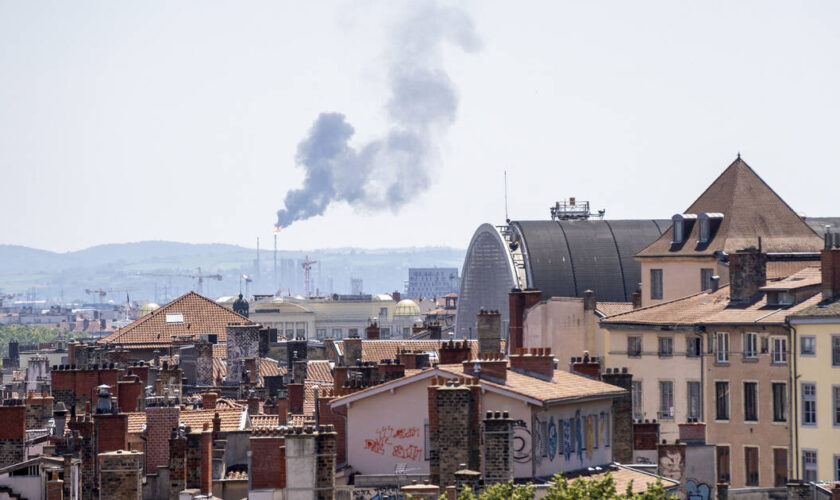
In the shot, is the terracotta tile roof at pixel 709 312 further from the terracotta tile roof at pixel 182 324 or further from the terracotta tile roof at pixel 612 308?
the terracotta tile roof at pixel 182 324

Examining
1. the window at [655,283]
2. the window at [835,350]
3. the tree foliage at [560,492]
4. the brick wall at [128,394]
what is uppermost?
the window at [655,283]

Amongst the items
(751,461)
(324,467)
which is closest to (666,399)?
(751,461)

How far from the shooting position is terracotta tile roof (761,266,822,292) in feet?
251

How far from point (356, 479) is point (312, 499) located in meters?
4.96

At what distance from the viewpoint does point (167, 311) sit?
5192 inches

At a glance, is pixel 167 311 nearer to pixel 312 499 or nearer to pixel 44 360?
pixel 44 360

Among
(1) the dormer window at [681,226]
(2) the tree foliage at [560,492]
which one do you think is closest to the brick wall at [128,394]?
(2) the tree foliage at [560,492]

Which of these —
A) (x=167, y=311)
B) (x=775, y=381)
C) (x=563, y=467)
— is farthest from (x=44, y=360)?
(x=563, y=467)

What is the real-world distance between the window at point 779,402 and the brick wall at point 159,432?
98.2 ft

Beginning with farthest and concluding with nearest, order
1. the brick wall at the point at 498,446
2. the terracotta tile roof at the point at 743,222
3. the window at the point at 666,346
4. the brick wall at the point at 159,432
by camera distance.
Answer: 1. the terracotta tile roof at the point at 743,222
2. the window at the point at 666,346
3. the brick wall at the point at 159,432
4. the brick wall at the point at 498,446

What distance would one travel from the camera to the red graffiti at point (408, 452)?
150ft

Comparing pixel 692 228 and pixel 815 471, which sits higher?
pixel 692 228

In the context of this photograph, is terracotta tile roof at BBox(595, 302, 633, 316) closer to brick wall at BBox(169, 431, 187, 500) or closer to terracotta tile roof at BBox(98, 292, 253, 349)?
terracotta tile roof at BBox(98, 292, 253, 349)

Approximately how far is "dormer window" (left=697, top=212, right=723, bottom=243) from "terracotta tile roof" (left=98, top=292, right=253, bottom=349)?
34657 millimetres
